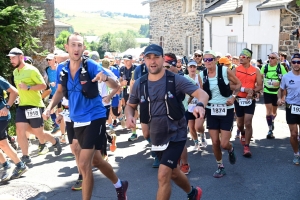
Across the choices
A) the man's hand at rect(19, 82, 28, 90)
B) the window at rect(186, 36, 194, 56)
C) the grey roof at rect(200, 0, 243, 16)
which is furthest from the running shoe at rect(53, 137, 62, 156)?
the window at rect(186, 36, 194, 56)

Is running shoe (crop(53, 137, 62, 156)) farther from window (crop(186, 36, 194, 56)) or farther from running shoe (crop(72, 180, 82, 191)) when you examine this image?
window (crop(186, 36, 194, 56))

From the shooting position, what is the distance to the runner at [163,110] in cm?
449

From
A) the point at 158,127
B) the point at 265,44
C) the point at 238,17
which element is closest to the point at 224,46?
the point at 238,17

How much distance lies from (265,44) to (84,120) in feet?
60.7

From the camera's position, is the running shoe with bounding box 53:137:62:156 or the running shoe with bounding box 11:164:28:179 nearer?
the running shoe with bounding box 11:164:28:179

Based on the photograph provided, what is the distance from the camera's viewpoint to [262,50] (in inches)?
886

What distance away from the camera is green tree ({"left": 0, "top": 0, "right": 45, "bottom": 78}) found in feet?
32.3

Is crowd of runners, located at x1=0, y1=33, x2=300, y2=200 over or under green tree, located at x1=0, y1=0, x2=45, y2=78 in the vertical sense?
under

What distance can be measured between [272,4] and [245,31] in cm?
404

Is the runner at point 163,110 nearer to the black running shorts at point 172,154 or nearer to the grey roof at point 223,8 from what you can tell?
the black running shorts at point 172,154

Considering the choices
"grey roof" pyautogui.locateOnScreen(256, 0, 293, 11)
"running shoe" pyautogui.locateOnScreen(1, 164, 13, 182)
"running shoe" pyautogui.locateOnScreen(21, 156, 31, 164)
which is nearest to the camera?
"running shoe" pyautogui.locateOnScreen(1, 164, 13, 182)

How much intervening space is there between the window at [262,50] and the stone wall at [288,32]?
1.10 metres

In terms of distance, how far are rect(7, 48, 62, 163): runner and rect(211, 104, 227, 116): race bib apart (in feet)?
9.56

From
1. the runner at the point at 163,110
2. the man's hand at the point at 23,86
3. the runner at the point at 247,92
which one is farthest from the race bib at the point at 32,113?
the runner at the point at 247,92
